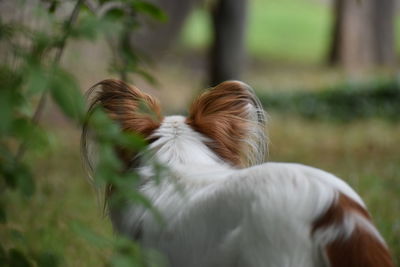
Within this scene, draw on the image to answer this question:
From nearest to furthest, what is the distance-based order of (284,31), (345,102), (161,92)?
1. (345,102)
2. (161,92)
3. (284,31)

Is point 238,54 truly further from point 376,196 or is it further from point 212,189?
point 212,189

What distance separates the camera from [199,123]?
10.3 ft

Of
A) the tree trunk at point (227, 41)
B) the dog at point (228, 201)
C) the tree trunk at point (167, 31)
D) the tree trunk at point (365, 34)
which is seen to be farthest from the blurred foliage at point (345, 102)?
the tree trunk at point (167, 31)

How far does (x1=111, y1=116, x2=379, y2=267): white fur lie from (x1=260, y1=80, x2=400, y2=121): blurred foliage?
715 cm

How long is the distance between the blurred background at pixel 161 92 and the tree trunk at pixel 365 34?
22mm

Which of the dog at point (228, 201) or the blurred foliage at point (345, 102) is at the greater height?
the dog at point (228, 201)

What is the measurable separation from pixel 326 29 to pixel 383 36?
9.64 metres

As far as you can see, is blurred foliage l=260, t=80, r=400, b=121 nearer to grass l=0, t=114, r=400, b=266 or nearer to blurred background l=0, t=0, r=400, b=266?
blurred background l=0, t=0, r=400, b=266

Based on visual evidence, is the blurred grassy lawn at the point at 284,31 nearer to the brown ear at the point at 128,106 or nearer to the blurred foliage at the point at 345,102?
the blurred foliage at the point at 345,102

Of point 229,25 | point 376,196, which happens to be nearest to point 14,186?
point 376,196

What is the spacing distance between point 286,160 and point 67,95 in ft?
19.0

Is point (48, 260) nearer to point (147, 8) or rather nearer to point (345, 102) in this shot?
point (147, 8)

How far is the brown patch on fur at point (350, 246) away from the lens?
2.25 m

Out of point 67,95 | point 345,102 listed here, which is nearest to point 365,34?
point 345,102
